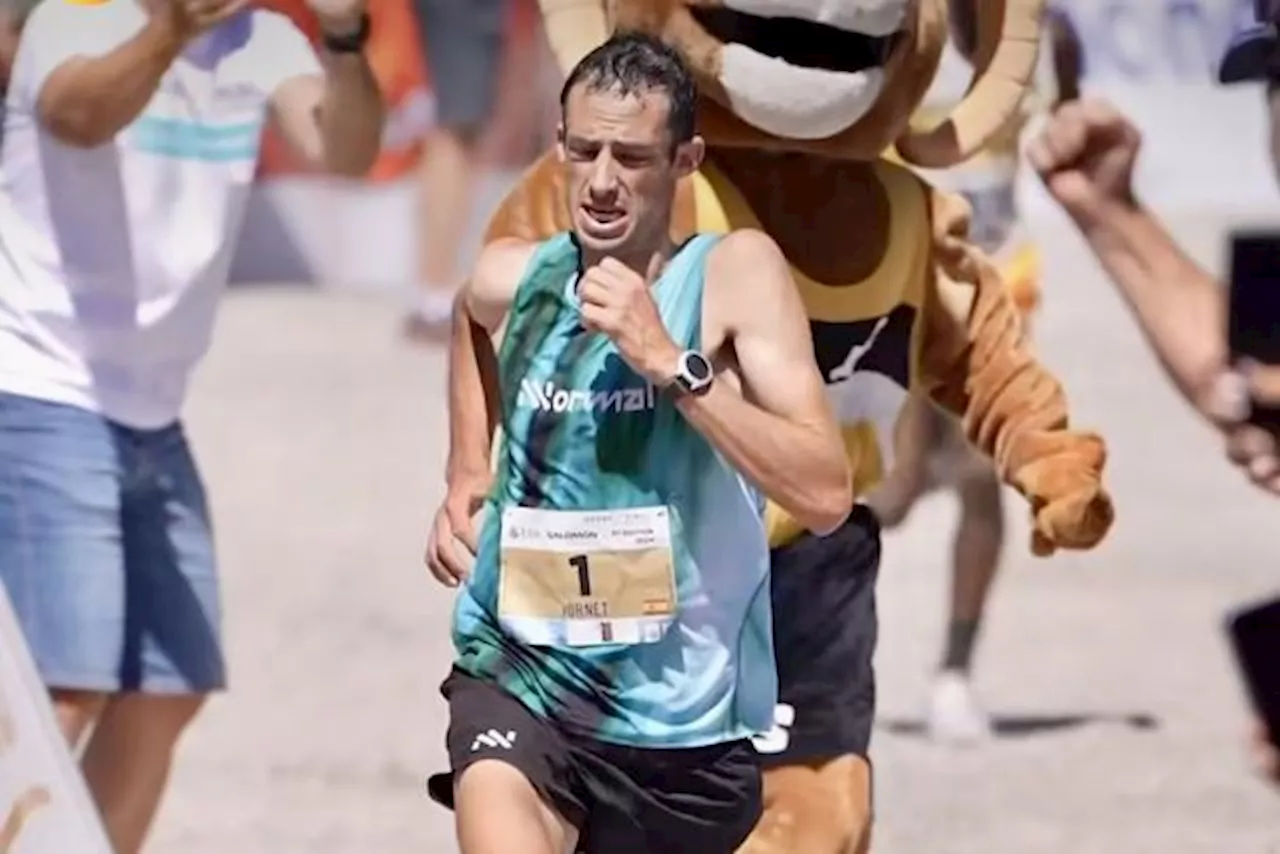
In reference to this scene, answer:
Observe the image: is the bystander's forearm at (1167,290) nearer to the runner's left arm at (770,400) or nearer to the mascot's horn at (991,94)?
the runner's left arm at (770,400)

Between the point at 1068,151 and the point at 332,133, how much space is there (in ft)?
5.36

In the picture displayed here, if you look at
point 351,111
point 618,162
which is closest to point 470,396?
point 618,162

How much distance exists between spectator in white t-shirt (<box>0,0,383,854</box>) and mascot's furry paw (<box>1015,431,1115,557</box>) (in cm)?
110

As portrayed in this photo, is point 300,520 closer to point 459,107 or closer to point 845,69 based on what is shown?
point 459,107

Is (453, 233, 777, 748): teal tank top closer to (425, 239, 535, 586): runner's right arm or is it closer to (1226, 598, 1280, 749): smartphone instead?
(425, 239, 535, 586): runner's right arm

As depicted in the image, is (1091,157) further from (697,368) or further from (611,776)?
(611,776)

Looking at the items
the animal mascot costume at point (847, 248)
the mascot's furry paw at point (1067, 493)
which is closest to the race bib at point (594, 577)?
the animal mascot costume at point (847, 248)

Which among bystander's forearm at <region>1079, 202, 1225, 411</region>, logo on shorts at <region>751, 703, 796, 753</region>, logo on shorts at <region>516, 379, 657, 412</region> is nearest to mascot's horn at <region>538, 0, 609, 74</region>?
logo on shorts at <region>516, 379, 657, 412</region>

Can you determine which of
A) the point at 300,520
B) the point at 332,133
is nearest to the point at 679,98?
the point at 332,133

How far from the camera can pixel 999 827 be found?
6656mm

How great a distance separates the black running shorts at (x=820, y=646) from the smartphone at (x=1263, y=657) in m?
0.87

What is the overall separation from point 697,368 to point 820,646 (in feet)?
2.85

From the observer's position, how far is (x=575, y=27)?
4773 mm

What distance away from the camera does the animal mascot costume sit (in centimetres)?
462
